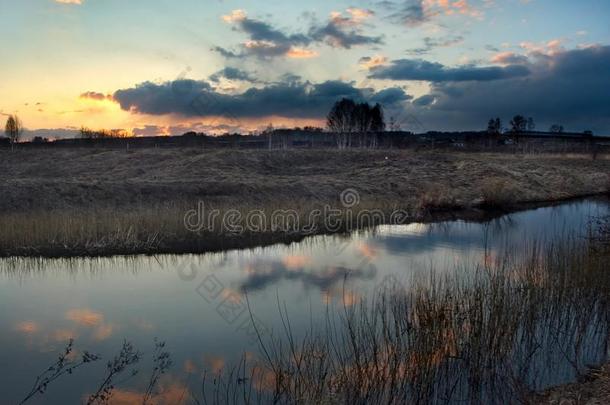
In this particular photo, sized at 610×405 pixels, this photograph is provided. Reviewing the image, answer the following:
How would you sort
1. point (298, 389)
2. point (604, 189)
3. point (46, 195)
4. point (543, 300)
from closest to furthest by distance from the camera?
point (298, 389), point (543, 300), point (46, 195), point (604, 189)

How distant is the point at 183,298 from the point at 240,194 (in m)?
17.3

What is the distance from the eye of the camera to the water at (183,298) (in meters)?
9.00

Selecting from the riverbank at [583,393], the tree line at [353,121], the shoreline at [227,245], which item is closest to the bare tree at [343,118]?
the tree line at [353,121]

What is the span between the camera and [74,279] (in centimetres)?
1530

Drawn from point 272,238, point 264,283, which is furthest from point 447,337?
point 272,238

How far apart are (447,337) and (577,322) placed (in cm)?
272

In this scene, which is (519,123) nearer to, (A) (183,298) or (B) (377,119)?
(B) (377,119)

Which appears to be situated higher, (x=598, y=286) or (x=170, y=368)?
(x=598, y=286)

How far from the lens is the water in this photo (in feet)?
29.5

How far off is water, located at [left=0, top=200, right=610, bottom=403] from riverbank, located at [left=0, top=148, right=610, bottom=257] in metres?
1.97

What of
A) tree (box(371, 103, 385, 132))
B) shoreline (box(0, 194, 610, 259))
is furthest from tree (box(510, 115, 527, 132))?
shoreline (box(0, 194, 610, 259))

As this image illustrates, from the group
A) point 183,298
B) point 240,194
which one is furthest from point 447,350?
point 240,194

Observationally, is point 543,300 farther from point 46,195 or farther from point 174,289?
point 46,195

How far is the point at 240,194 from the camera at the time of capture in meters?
30.5
